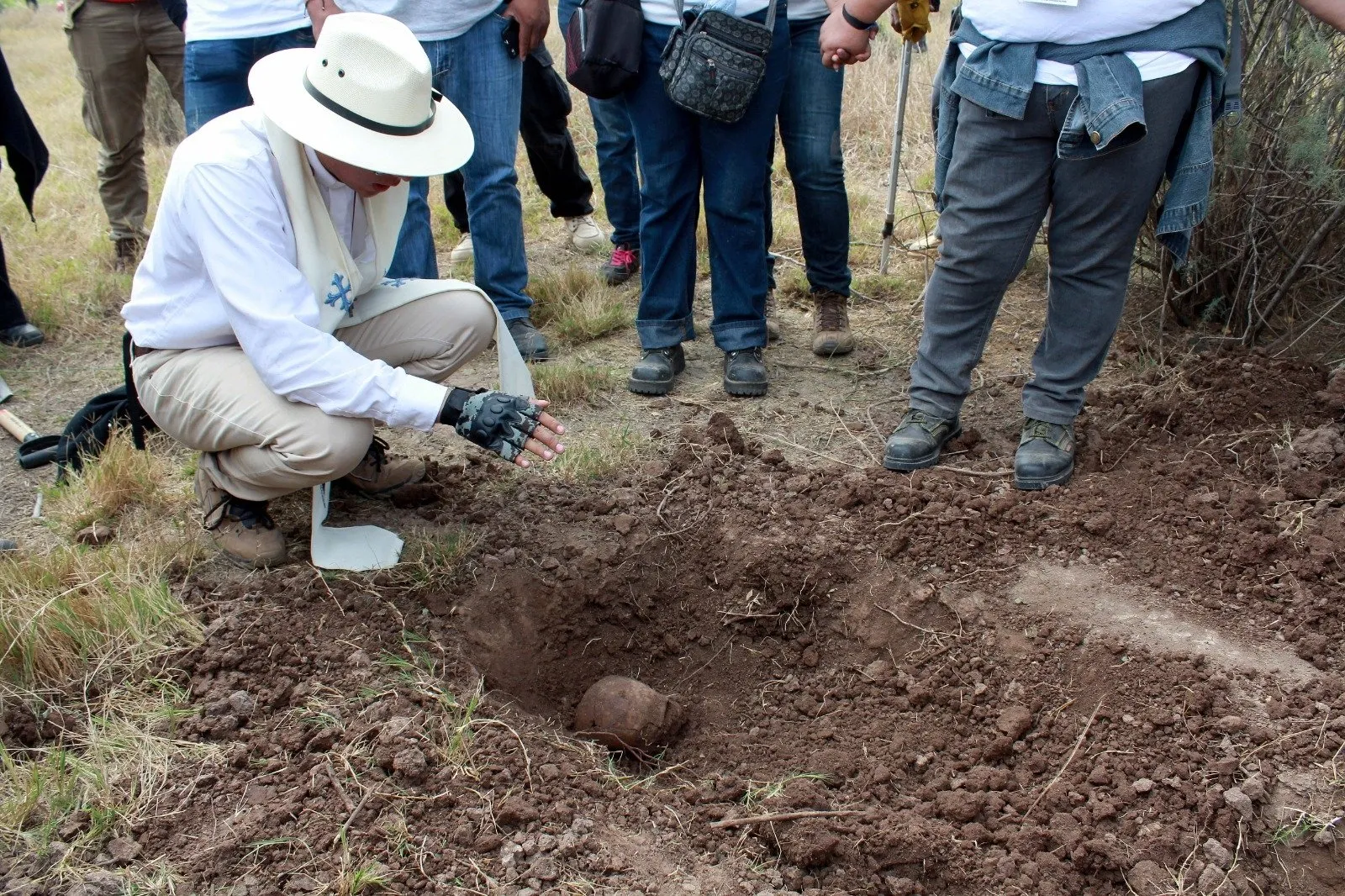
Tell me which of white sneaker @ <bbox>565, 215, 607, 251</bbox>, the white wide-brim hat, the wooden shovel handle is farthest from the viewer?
white sneaker @ <bbox>565, 215, 607, 251</bbox>

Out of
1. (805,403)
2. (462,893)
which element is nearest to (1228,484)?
(805,403)

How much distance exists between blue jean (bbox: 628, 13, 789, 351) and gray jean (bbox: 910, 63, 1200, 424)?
0.80 meters

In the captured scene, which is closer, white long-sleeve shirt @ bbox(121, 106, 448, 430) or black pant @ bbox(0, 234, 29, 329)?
white long-sleeve shirt @ bbox(121, 106, 448, 430)

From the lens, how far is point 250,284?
258 cm

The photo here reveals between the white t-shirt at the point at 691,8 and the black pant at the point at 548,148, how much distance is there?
1.47 m

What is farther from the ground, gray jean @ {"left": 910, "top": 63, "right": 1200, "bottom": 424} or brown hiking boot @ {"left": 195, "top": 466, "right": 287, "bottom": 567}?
gray jean @ {"left": 910, "top": 63, "right": 1200, "bottom": 424}

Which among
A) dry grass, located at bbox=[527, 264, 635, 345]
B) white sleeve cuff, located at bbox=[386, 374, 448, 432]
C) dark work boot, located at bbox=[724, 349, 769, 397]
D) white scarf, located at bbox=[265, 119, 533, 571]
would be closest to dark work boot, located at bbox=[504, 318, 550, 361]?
dry grass, located at bbox=[527, 264, 635, 345]

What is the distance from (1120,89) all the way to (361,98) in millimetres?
1854

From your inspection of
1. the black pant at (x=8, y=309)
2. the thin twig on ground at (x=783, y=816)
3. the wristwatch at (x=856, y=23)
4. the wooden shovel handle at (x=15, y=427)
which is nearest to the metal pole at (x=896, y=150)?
the wristwatch at (x=856, y=23)

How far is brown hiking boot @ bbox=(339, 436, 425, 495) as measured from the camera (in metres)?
3.36

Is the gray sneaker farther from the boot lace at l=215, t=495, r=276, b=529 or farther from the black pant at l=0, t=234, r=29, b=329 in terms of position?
the black pant at l=0, t=234, r=29, b=329

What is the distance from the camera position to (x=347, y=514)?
329 cm

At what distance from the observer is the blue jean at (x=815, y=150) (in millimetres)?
3746

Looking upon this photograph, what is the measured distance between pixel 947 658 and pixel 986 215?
1235 mm
